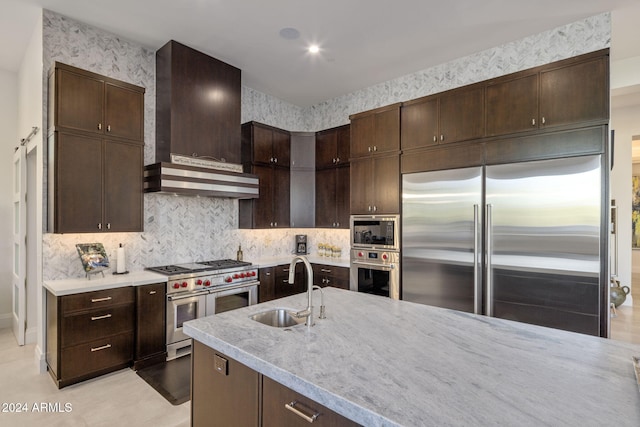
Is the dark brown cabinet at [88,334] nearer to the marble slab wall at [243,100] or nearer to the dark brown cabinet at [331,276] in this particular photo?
the marble slab wall at [243,100]

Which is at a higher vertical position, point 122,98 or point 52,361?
point 122,98

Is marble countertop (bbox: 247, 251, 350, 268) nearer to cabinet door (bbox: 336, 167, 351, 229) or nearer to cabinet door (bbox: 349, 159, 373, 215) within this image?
cabinet door (bbox: 336, 167, 351, 229)

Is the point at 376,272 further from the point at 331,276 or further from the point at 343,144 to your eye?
the point at 343,144

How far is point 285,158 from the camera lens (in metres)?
4.95

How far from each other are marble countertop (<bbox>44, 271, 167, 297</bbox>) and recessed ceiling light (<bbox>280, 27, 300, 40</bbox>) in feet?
8.93

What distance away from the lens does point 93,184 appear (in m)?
3.14

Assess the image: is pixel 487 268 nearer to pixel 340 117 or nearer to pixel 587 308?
pixel 587 308

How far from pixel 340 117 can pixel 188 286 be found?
10.9ft

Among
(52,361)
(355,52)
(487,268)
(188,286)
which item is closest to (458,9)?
(355,52)

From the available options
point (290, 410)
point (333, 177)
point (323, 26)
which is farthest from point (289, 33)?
point (290, 410)

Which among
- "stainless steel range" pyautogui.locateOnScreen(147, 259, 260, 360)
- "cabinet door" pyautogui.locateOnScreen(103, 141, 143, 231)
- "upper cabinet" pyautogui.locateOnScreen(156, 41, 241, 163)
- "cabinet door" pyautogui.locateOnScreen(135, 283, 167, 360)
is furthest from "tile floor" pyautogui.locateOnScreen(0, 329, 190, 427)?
"upper cabinet" pyautogui.locateOnScreen(156, 41, 241, 163)

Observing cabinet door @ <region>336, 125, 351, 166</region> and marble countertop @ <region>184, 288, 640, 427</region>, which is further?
cabinet door @ <region>336, 125, 351, 166</region>

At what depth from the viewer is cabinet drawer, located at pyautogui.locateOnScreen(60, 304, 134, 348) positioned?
278cm

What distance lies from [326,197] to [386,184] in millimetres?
1184
